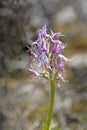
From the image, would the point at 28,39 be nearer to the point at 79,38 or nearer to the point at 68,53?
the point at 68,53

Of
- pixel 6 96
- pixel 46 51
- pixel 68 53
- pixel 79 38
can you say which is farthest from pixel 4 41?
pixel 79 38

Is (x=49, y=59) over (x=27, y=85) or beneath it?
beneath

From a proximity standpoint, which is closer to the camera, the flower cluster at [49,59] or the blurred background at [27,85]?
the flower cluster at [49,59]

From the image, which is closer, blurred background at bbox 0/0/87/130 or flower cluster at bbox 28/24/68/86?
flower cluster at bbox 28/24/68/86

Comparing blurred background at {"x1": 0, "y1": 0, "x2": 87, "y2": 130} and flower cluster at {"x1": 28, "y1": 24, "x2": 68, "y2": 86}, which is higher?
blurred background at {"x1": 0, "y1": 0, "x2": 87, "y2": 130}

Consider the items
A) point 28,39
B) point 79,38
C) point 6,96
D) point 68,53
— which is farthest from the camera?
point 79,38

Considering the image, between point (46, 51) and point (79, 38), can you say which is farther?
point (79, 38)

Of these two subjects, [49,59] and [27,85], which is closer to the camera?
[49,59]

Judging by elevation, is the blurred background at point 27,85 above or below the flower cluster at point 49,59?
above
